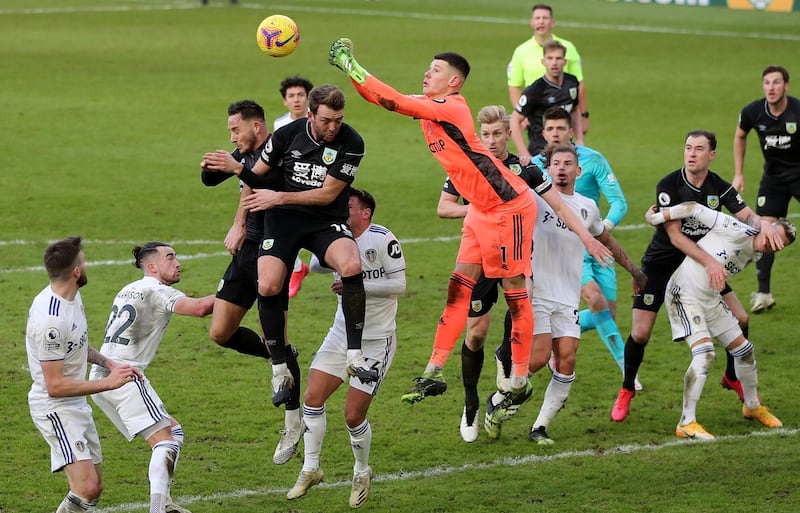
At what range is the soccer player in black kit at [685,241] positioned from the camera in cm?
993

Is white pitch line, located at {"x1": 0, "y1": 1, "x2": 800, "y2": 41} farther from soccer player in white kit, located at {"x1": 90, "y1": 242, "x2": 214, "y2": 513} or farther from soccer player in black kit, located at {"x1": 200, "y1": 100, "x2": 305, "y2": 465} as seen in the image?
soccer player in white kit, located at {"x1": 90, "y1": 242, "x2": 214, "y2": 513}

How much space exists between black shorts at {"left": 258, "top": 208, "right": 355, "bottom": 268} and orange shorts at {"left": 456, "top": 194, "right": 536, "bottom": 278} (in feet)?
3.42

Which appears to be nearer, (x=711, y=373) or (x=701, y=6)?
(x=711, y=373)

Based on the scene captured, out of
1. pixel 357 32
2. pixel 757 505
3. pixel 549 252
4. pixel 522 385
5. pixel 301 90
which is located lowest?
pixel 757 505

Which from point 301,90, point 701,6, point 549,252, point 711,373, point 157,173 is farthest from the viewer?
point 701,6

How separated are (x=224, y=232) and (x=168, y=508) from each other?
8539 millimetres

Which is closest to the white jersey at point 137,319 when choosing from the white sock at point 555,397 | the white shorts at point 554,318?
the white shorts at point 554,318

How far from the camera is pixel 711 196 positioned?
10156mm

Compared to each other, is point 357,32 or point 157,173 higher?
point 357,32

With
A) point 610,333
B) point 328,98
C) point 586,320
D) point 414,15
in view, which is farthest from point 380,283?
point 414,15

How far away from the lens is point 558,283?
9961 millimetres

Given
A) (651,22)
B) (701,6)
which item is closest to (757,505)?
(651,22)

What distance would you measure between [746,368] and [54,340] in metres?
5.75

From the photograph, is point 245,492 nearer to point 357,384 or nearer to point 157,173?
point 357,384
